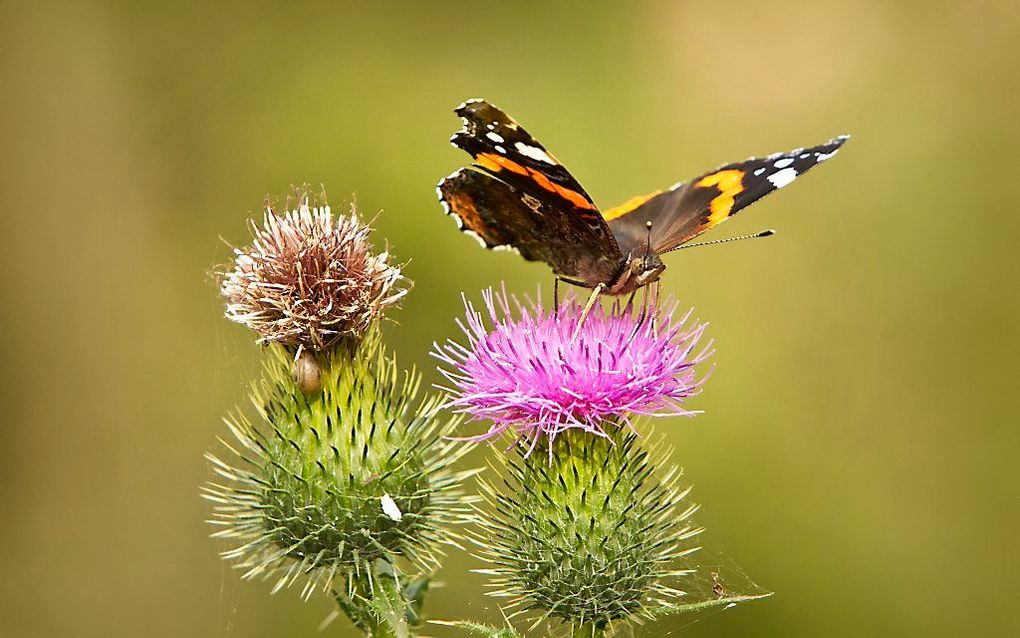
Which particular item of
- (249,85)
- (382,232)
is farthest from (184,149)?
(382,232)

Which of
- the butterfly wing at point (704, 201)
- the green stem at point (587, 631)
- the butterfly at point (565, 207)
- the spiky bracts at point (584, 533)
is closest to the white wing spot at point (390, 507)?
the spiky bracts at point (584, 533)

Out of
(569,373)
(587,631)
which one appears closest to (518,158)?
(569,373)

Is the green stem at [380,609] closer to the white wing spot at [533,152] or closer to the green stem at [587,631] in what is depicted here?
the green stem at [587,631]

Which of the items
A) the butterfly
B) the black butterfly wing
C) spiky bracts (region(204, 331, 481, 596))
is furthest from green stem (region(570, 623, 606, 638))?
the black butterfly wing

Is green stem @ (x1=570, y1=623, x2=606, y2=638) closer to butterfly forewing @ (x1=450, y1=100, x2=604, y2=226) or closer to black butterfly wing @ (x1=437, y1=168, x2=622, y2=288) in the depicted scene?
black butterfly wing @ (x1=437, y1=168, x2=622, y2=288)

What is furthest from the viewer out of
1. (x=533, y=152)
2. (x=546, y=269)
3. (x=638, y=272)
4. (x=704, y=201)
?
(x=546, y=269)

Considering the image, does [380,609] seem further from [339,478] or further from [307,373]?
[307,373]

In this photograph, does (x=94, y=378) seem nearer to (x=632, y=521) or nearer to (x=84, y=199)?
(x=84, y=199)
